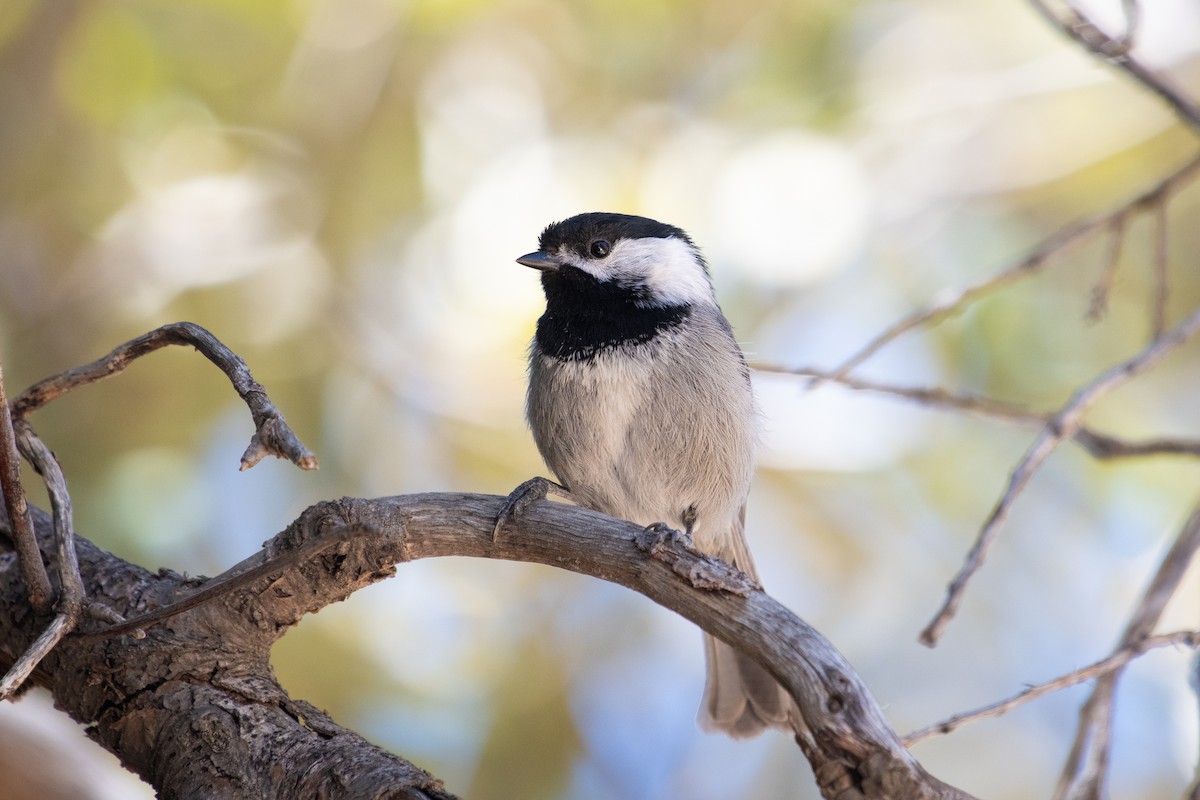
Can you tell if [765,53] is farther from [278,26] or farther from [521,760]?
[521,760]

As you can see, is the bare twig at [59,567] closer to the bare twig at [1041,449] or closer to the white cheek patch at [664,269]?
the bare twig at [1041,449]

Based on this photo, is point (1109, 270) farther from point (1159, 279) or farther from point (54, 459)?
point (54, 459)

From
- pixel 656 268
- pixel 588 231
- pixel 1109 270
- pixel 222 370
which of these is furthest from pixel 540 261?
pixel 1109 270

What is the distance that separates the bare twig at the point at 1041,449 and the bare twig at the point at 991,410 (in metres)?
0.25

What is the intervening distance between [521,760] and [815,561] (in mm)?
1654

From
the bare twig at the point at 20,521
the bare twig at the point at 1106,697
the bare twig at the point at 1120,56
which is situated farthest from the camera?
the bare twig at the point at 1120,56

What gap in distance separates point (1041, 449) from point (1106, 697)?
713 millimetres

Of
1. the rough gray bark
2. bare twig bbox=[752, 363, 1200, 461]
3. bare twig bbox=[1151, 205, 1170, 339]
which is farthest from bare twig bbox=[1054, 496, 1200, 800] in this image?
the rough gray bark

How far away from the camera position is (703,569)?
1.89 meters

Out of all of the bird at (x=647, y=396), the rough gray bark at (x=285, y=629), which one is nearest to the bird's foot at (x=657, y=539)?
the rough gray bark at (x=285, y=629)

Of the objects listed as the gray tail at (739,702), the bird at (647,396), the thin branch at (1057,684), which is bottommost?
the thin branch at (1057,684)

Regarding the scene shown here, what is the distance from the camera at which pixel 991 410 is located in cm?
315

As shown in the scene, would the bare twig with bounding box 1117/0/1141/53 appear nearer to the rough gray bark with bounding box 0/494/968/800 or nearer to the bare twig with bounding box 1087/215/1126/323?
the bare twig with bounding box 1087/215/1126/323

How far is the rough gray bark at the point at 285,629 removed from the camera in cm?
190
